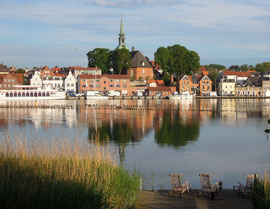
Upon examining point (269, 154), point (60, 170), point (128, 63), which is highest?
point (128, 63)

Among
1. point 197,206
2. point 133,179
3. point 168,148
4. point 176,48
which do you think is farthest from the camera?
point 176,48

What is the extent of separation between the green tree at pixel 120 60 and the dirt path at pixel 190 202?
123m

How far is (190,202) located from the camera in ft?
49.1

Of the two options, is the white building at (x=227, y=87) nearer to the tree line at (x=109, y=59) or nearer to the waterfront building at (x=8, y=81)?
the tree line at (x=109, y=59)

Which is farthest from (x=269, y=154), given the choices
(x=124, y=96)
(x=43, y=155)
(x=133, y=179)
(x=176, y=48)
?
(x=176, y=48)

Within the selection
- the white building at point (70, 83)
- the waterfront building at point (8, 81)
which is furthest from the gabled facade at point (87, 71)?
the waterfront building at point (8, 81)

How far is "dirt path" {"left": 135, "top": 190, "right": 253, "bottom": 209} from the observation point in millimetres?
14422

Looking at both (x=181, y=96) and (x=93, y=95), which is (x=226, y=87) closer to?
(x=181, y=96)

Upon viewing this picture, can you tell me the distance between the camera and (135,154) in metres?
27.6

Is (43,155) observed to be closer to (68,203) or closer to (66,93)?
(68,203)

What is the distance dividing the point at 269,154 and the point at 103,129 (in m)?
18.9

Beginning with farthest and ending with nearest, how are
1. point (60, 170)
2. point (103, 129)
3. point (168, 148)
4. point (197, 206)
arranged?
point (103, 129), point (168, 148), point (197, 206), point (60, 170)

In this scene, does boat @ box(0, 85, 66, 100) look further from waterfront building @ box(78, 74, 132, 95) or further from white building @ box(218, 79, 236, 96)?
white building @ box(218, 79, 236, 96)

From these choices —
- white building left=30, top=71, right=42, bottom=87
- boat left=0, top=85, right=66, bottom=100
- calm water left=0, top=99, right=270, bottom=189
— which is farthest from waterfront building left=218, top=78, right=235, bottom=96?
calm water left=0, top=99, right=270, bottom=189
